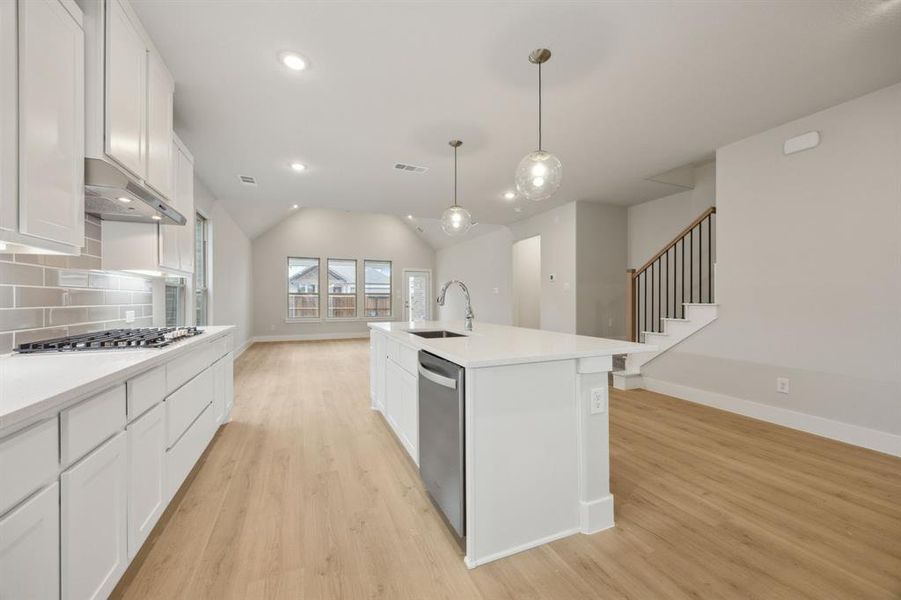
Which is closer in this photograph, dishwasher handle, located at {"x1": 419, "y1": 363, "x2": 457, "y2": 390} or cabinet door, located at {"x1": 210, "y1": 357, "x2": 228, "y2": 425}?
dishwasher handle, located at {"x1": 419, "y1": 363, "x2": 457, "y2": 390}

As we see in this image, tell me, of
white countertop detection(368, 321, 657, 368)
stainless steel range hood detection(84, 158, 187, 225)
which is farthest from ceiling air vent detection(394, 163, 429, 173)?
white countertop detection(368, 321, 657, 368)

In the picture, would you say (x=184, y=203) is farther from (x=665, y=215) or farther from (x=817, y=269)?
(x=665, y=215)

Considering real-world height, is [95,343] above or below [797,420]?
above

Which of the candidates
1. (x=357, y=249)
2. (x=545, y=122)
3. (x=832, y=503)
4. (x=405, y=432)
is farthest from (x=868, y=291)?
(x=357, y=249)

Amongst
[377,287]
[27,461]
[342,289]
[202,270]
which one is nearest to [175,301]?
[202,270]

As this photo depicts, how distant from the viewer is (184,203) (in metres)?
2.76

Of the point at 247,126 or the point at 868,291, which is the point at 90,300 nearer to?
the point at 247,126

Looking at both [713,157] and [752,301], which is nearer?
[752,301]

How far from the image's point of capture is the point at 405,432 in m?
2.43

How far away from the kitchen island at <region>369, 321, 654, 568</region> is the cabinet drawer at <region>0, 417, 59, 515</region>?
1.27m

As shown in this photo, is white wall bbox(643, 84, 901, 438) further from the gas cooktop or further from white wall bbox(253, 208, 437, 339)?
white wall bbox(253, 208, 437, 339)

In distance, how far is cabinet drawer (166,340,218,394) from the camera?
1795 millimetres

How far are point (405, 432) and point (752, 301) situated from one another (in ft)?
11.1

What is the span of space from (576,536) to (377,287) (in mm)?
9222
